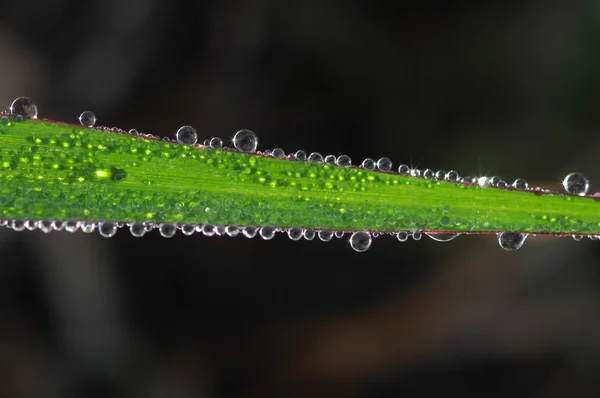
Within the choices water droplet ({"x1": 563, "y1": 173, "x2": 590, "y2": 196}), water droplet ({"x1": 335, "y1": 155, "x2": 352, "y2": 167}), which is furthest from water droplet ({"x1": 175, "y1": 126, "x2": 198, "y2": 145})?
water droplet ({"x1": 563, "y1": 173, "x2": 590, "y2": 196})

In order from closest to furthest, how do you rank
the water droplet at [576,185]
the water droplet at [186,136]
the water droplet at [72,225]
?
the water droplet at [72,225]
the water droplet at [186,136]
the water droplet at [576,185]

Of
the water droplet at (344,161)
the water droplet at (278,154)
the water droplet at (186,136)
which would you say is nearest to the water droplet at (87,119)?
the water droplet at (186,136)

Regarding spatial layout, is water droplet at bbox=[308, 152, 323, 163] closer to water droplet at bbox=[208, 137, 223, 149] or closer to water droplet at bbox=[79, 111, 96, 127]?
water droplet at bbox=[208, 137, 223, 149]

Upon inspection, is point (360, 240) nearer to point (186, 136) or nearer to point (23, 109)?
point (186, 136)

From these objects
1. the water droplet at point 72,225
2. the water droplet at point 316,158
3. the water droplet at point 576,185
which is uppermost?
the water droplet at point 576,185

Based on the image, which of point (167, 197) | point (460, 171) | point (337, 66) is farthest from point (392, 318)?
point (167, 197)

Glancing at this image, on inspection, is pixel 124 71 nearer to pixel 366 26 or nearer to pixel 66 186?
pixel 366 26

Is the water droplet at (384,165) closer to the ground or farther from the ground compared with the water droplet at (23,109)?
farther from the ground

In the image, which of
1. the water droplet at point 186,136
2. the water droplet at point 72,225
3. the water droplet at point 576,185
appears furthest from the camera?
the water droplet at point 576,185

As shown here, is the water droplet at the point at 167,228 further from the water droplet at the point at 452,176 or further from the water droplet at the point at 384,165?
the water droplet at the point at 452,176

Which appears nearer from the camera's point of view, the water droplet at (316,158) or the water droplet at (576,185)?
the water droplet at (316,158)
